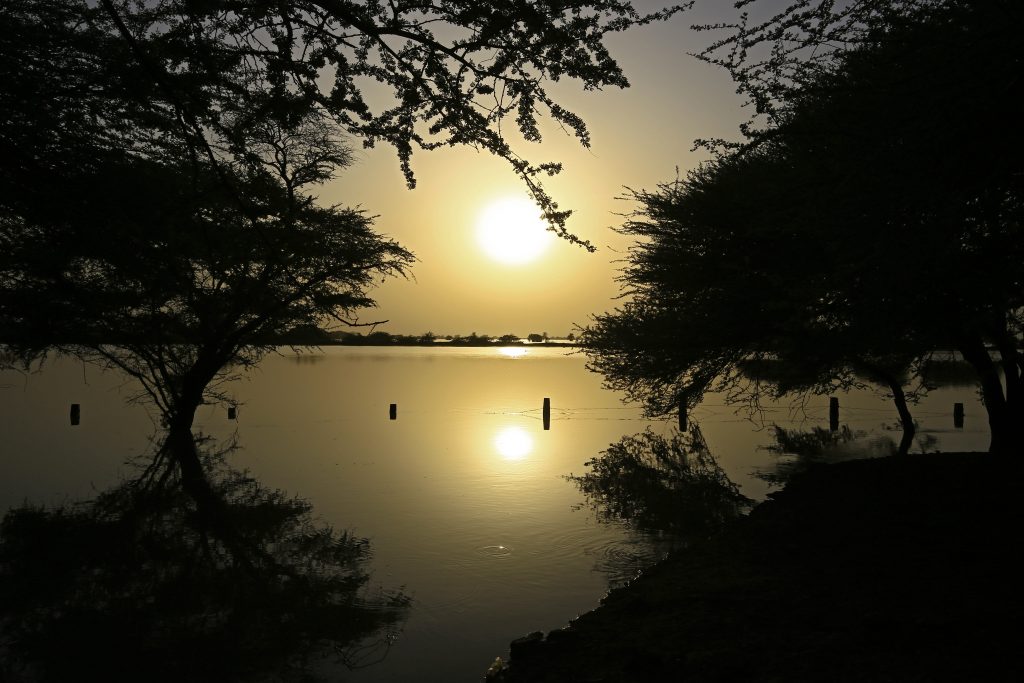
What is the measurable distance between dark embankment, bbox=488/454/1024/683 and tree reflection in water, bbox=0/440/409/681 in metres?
2.29

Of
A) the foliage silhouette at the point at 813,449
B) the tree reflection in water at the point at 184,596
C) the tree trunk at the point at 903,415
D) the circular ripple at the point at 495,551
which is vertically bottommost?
the circular ripple at the point at 495,551

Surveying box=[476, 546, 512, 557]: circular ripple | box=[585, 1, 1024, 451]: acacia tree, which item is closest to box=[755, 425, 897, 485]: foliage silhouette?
box=[585, 1, 1024, 451]: acacia tree

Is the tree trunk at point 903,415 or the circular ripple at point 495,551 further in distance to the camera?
the tree trunk at point 903,415

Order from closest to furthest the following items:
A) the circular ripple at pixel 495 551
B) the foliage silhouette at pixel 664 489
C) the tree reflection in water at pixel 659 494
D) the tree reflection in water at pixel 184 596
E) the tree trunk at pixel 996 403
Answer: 1. the tree reflection in water at pixel 184 596
2. the circular ripple at pixel 495 551
3. the tree reflection in water at pixel 659 494
4. the foliage silhouette at pixel 664 489
5. the tree trunk at pixel 996 403

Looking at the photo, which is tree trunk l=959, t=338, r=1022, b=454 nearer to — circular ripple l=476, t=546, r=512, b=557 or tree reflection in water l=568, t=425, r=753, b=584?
tree reflection in water l=568, t=425, r=753, b=584

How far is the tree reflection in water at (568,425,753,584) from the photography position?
11.5 m

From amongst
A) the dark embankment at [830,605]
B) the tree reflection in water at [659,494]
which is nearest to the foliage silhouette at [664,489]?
the tree reflection in water at [659,494]

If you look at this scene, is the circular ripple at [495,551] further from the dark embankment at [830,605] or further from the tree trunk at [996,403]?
the tree trunk at [996,403]

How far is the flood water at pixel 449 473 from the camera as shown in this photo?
332 inches

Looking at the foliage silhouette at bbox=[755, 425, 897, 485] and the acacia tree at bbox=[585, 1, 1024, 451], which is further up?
the acacia tree at bbox=[585, 1, 1024, 451]

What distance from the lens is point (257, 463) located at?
67.1ft

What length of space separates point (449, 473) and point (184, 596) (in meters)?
10.9

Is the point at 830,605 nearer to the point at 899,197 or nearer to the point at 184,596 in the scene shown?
the point at 899,197

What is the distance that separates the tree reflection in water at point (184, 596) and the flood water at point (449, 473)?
0.56 metres
